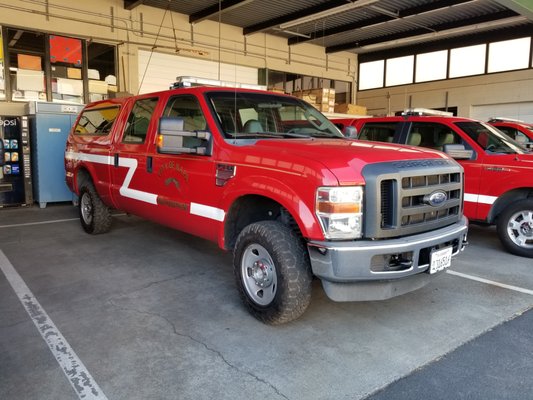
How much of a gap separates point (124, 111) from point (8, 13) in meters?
→ 6.62

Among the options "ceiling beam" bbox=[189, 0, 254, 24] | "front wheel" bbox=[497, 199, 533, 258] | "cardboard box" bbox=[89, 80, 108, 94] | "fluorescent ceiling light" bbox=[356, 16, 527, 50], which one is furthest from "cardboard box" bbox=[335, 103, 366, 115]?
"front wheel" bbox=[497, 199, 533, 258]

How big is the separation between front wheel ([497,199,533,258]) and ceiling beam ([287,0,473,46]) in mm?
8207

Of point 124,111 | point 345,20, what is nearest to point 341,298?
point 124,111

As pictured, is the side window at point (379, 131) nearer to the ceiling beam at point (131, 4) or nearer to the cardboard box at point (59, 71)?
the ceiling beam at point (131, 4)

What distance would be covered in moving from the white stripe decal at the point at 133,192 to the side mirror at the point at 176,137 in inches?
21.0

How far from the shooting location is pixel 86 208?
6.36 m

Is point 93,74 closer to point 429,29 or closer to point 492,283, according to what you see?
point 492,283

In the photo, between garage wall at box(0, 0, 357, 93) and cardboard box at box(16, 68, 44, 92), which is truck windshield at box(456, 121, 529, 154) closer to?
garage wall at box(0, 0, 357, 93)

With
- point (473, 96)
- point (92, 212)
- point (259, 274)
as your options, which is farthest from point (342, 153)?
point (473, 96)

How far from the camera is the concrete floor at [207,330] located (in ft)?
8.65

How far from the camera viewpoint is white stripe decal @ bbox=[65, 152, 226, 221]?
3.94m

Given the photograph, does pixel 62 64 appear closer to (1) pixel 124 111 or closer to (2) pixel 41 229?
(2) pixel 41 229

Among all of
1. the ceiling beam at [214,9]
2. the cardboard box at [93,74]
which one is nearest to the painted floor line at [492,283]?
the ceiling beam at [214,9]

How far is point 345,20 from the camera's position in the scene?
14148 millimetres
